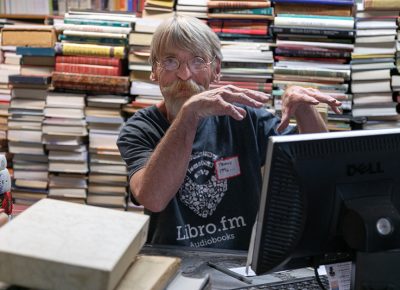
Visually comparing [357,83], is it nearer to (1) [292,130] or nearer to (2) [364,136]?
(1) [292,130]

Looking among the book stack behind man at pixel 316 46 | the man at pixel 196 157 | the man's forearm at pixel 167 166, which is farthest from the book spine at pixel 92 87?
the man's forearm at pixel 167 166

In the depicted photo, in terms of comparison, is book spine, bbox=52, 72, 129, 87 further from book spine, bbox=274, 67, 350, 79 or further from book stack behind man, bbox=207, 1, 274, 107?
book spine, bbox=274, 67, 350, 79

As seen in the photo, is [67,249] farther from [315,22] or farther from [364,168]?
[315,22]

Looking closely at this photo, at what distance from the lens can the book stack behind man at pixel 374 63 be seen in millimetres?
2676

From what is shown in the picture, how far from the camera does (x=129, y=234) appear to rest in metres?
0.81

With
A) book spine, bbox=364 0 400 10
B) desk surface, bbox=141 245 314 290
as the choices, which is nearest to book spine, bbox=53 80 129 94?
book spine, bbox=364 0 400 10

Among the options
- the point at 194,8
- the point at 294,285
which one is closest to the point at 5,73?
the point at 194,8

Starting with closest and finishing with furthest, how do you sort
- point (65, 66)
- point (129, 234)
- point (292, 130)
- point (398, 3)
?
point (129, 234) → point (292, 130) → point (398, 3) → point (65, 66)

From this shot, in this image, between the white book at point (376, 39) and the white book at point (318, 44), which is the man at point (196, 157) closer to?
the white book at point (318, 44)

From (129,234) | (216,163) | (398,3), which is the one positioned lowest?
(216,163)

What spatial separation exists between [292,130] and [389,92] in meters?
1.34

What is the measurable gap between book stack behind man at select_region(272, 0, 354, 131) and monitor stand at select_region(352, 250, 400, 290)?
1.81m

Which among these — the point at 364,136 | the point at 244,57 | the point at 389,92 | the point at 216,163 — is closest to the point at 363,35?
the point at 389,92

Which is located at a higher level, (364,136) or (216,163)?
(364,136)
